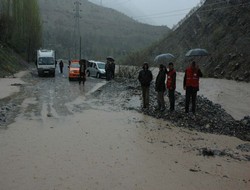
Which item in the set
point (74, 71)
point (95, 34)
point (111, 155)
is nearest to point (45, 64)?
point (74, 71)

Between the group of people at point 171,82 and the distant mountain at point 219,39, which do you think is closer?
the group of people at point 171,82

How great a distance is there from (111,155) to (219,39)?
3301 centimetres

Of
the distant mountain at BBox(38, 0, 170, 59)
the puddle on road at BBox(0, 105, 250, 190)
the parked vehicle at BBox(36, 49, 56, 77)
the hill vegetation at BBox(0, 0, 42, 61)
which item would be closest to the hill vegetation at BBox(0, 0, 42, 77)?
the hill vegetation at BBox(0, 0, 42, 61)

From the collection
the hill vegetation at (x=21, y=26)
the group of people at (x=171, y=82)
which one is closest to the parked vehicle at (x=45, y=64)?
the hill vegetation at (x=21, y=26)

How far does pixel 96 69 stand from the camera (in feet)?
115

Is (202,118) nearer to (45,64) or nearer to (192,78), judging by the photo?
A: (192,78)

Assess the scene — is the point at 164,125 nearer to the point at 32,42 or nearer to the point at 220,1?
the point at 220,1

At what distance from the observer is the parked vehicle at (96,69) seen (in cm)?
3434

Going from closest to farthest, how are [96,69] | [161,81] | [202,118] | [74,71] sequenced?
1. [202,118]
2. [161,81]
3. [74,71]
4. [96,69]

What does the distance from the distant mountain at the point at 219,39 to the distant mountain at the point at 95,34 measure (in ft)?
192

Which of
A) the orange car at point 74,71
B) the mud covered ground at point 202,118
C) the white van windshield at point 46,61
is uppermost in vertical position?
the white van windshield at point 46,61

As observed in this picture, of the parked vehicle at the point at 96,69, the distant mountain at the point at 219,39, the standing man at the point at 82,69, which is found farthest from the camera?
the parked vehicle at the point at 96,69

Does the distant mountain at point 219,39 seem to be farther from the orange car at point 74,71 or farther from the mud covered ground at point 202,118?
the mud covered ground at point 202,118

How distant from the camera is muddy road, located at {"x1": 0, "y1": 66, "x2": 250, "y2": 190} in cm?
673
